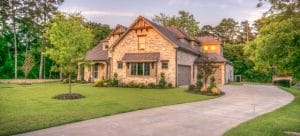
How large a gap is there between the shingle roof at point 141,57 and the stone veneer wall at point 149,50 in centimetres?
37

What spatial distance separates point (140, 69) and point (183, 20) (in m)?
34.9

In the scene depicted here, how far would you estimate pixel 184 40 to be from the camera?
3306cm

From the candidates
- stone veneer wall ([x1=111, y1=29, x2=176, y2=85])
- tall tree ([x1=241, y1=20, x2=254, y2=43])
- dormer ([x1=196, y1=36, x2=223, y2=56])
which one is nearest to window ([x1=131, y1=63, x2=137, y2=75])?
stone veneer wall ([x1=111, y1=29, x2=176, y2=85])

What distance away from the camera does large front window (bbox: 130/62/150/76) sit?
27.8 metres

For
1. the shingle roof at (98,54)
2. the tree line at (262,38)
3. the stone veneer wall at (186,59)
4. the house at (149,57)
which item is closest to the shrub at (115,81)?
the house at (149,57)

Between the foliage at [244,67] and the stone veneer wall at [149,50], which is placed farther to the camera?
the foliage at [244,67]

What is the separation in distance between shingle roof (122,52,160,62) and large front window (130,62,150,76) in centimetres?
67

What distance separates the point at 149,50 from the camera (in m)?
28.3

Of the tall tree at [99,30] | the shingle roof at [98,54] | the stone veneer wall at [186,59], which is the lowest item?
the stone veneer wall at [186,59]

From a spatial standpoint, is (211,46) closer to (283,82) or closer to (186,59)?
(283,82)

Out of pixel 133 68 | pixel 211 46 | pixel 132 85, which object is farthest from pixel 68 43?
pixel 211 46

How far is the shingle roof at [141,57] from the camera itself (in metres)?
27.2

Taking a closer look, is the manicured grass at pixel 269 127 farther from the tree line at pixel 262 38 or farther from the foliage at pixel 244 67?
the foliage at pixel 244 67

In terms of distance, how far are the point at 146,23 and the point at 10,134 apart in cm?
2196
